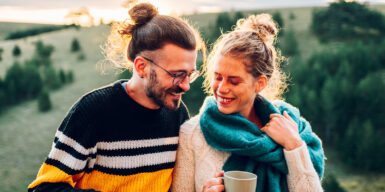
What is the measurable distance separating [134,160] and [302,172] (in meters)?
1.01

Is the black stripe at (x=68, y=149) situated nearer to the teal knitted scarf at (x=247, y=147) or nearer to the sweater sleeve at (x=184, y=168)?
the sweater sleeve at (x=184, y=168)

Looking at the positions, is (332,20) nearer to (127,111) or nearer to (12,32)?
(12,32)

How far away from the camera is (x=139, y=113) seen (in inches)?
86.0

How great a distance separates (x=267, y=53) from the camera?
7.95 ft

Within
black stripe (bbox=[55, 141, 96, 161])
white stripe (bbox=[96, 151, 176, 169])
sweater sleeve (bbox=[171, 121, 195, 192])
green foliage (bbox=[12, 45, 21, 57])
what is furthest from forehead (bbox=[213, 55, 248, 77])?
green foliage (bbox=[12, 45, 21, 57])

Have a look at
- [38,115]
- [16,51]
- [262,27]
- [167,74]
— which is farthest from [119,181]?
[16,51]

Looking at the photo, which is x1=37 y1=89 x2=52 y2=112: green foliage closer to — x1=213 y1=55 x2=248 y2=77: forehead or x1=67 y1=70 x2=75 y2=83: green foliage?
x1=67 y1=70 x2=75 y2=83: green foliage

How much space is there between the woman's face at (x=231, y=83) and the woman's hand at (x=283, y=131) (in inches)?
9.0

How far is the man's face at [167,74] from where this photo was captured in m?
2.14

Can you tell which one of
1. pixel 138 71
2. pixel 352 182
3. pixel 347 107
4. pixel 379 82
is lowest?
pixel 352 182

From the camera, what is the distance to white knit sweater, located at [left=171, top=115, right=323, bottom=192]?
2.13m

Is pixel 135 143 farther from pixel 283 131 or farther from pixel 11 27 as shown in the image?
pixel 11 27

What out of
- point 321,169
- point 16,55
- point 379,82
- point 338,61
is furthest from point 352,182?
point 16,55

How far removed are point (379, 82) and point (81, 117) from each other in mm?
30638
